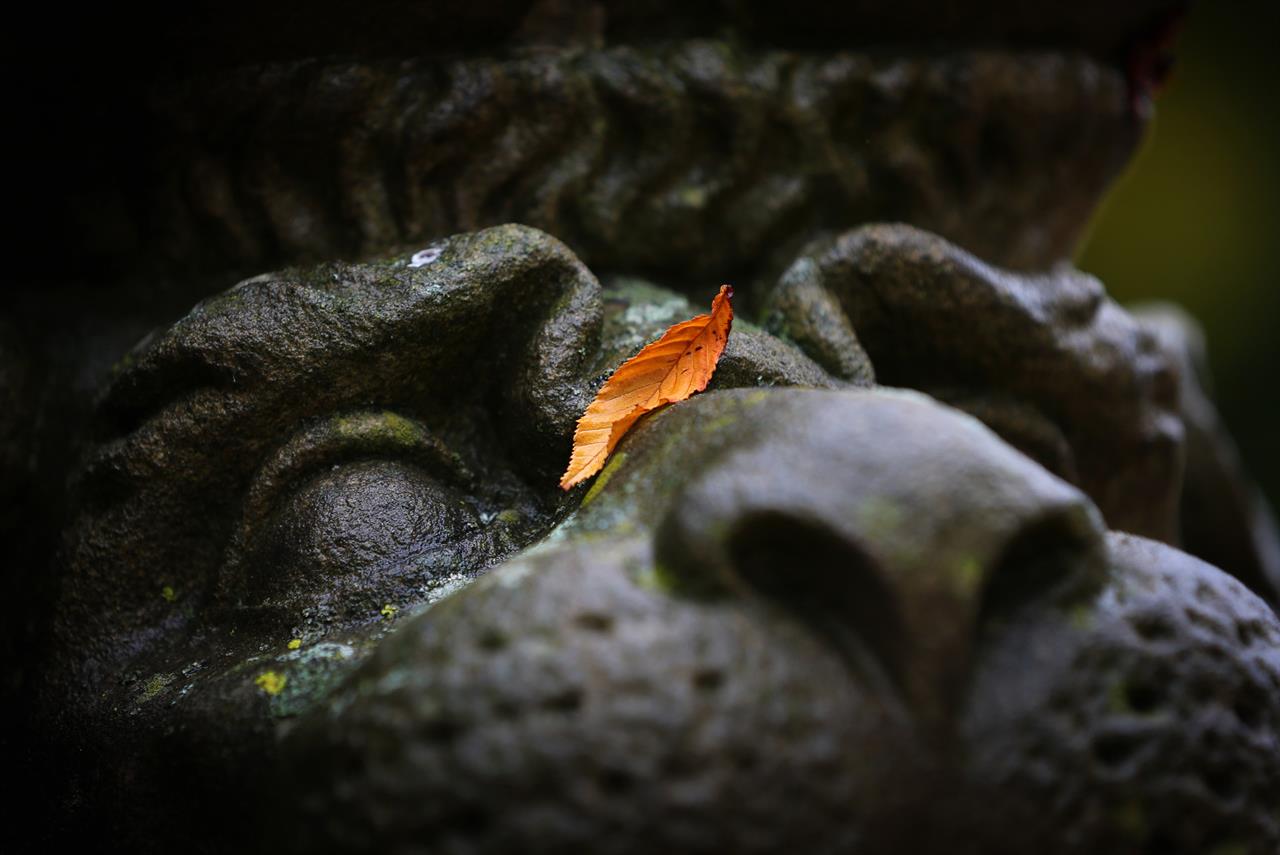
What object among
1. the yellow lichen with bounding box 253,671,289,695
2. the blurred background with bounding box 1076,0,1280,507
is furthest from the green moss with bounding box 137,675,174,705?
the blurred background with bounding box 1076,0,1280,507

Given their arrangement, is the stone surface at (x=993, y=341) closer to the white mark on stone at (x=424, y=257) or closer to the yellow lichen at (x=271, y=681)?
the white mark on stone at (x=424, y=257)

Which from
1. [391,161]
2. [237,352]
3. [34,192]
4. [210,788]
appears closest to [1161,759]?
[210,788]

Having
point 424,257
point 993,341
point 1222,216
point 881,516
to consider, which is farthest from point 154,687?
point 1222,216

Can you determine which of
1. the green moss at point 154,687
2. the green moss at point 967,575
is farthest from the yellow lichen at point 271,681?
the green moss at point 967,575

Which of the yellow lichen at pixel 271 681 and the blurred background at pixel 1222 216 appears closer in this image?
the yellow lichen at pixel 271 681

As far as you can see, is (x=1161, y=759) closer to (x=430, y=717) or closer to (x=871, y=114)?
(x=430, y=717)

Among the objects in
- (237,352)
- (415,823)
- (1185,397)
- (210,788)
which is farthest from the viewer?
(1185,397)

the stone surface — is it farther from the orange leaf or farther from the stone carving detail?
the orange leaf
